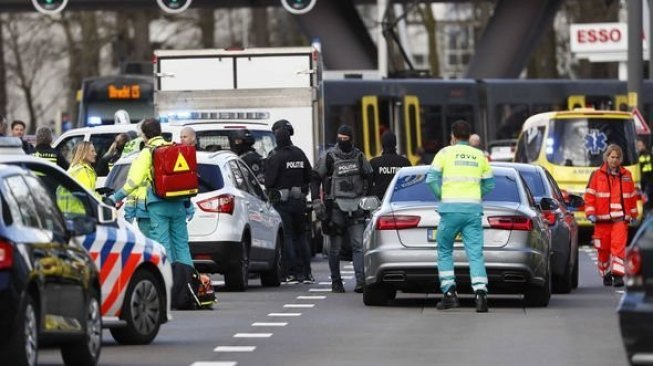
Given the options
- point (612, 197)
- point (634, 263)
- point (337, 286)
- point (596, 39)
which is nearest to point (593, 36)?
point (596, 39)

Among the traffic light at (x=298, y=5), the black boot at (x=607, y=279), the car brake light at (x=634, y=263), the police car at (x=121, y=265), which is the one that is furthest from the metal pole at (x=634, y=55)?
the car brake light at (x=634, y=263)

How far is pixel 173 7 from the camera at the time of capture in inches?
1720

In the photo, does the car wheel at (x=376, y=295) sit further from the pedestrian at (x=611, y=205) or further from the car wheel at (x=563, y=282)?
the pedestrian at (x=611, y=205)

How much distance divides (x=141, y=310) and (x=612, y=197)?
9.77m

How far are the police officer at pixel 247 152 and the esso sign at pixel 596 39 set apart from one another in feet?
119

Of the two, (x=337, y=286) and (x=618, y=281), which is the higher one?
(x=337, y=286)

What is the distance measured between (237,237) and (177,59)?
1014cm

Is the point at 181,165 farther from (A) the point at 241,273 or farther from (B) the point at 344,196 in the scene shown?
(A) the point at 241,273

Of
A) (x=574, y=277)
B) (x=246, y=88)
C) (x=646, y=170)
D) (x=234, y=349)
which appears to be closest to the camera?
(x=234, y=349)

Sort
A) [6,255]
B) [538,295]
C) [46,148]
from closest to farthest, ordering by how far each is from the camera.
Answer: [6,255]
[538,295]
[46,148]

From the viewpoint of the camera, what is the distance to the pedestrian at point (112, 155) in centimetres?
2480

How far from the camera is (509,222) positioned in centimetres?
1894

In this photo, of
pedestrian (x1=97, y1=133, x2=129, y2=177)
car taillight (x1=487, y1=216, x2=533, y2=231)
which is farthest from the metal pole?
car taillight (x1=487, y1=216, x2=533, y2=231)

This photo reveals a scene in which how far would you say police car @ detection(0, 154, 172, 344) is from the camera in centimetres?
1430
